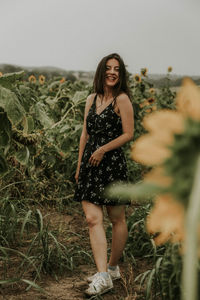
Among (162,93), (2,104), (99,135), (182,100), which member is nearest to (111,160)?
(99,135)

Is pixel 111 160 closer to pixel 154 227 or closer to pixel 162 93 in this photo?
pixel 154 227

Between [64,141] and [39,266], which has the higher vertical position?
[64,141]

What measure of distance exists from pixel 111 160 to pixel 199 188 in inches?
77.5

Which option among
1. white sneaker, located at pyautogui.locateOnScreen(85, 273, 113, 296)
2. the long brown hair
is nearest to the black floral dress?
the long brown hair

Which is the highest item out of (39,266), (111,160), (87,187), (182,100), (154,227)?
(182,100)

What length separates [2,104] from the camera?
1536mm

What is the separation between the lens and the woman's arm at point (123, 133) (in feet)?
7.19

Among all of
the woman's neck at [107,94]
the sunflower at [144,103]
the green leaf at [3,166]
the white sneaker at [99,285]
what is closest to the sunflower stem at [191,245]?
the green leaf at [3,166]

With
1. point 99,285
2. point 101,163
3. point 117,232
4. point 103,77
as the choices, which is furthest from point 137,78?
point 99,285

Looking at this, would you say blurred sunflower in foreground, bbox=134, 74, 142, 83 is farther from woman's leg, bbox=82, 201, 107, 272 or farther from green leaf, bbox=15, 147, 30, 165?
green leaf, bbox=15, 147, 30, 165

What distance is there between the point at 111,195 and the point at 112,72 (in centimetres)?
207

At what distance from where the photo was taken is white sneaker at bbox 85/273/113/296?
2.02 meters

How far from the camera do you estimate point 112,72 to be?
93.0 inches

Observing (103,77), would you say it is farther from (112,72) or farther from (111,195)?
(111,195)
